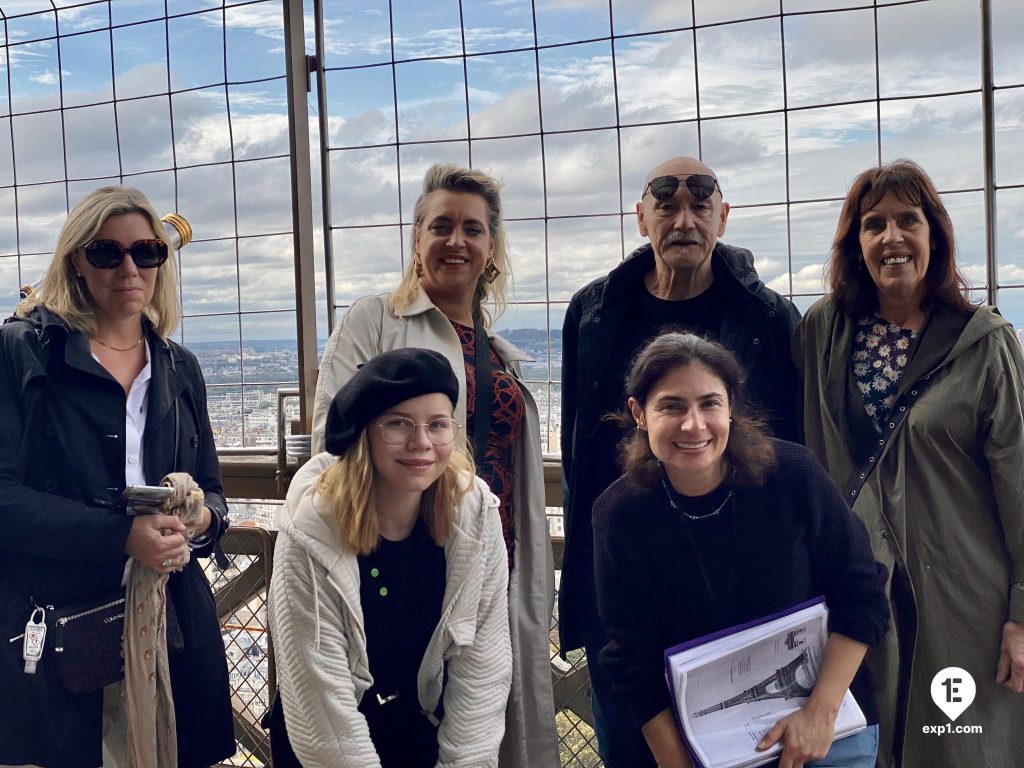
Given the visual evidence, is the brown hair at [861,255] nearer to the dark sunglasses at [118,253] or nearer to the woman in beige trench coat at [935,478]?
the woman in beige trench coat at [935,478]

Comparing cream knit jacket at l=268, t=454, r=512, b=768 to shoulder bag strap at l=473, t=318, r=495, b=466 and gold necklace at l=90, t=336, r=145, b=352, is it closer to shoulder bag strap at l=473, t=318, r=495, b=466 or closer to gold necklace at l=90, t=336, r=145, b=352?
shoulder bag strap at l=473, t=318, r=495, b=466

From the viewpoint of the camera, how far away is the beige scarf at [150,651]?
7.35 ft

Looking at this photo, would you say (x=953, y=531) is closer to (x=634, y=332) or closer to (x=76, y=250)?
(x=634, y=332)

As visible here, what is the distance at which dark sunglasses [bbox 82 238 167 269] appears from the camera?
2289 mm

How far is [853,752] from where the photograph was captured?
2.02 meters

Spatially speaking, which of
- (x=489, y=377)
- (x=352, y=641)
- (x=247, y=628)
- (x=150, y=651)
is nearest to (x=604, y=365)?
(x=489, y=377)

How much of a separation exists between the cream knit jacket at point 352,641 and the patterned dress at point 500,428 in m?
0.24

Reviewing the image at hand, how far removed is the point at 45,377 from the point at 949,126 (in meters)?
2.87

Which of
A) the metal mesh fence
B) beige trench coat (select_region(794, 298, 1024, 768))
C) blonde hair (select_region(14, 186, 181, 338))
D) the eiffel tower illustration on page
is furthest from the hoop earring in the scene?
the eiffel tower illustration on page

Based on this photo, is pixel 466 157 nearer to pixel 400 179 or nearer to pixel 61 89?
pixel 400 179

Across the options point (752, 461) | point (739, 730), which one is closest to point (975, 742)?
point (739, 730)

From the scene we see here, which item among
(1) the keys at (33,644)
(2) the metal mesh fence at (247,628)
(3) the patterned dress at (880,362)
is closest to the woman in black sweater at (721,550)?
(3) the patterned dress at (880,362)

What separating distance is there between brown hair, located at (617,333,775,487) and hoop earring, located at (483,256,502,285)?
2.71ft

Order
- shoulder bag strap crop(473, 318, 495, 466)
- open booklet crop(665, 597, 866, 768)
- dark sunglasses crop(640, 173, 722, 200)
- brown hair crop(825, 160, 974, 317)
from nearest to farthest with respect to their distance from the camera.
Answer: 1. open booklet crop(665, 597, 866, 768)
2. brown hair crop(825, 160, 974, 317)
3. dark sunglasses crop(640, 173, 722, 200)
4. shoulder bag strap crop(473, 318, 495, 466)
